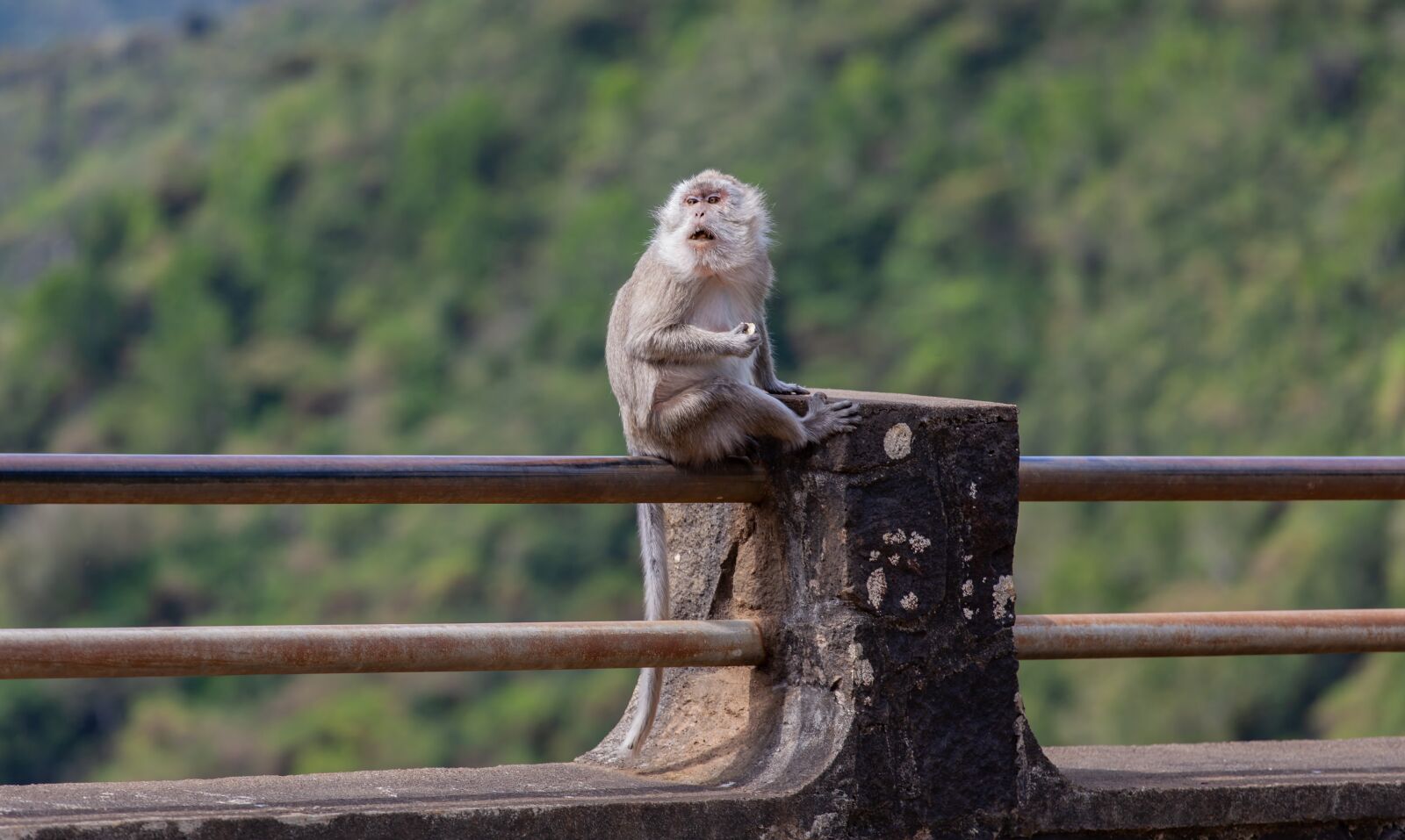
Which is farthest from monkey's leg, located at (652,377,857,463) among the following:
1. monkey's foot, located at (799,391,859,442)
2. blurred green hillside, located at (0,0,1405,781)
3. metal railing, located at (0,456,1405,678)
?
blurred green hillside, located at (0,0,1405,781)

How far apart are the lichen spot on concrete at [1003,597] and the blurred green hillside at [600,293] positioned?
36.6m

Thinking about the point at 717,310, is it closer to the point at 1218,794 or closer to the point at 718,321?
the point at 718,321

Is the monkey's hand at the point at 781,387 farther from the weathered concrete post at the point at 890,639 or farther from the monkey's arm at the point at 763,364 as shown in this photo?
the weathered concrete post at the point at 890,639

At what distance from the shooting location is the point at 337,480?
9.53 ft

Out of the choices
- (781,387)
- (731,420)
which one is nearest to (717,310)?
(781,387)

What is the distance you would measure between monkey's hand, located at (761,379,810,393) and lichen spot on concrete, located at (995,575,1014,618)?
75 centimetres

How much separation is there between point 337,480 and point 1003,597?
3.53 ft

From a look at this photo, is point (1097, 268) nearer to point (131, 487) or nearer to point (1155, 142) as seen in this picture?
point (1155, 142)

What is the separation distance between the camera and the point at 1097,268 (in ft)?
191

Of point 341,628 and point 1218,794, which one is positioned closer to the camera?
point 341,628

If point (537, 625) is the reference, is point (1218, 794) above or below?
below

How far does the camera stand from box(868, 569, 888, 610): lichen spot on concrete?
3.11 metres

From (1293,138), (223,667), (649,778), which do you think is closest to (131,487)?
(223,667)

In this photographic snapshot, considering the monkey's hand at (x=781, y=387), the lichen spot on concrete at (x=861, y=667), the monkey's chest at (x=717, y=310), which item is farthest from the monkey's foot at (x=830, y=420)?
the monkey's chest at (x=717, y=310)
